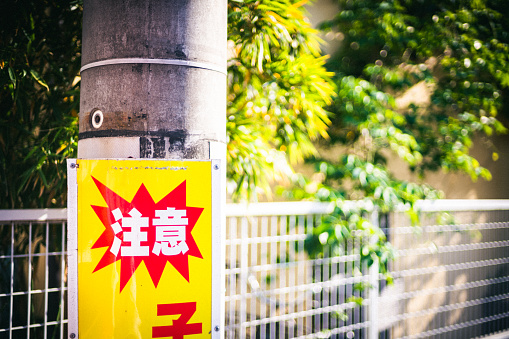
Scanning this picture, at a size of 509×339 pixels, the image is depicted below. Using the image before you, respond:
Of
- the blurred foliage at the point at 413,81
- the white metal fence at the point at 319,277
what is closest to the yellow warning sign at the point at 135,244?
the white metal fence at the point at 319,277

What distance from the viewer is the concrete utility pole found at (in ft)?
4.30

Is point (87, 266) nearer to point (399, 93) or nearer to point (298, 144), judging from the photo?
point (298, 144)

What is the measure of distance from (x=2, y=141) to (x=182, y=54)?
6.88ft

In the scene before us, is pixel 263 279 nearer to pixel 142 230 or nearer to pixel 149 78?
pixel 142 230

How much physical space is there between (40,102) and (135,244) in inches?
76.5

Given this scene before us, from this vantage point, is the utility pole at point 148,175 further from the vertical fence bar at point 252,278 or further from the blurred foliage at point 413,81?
the blurred foliage at point 413,81

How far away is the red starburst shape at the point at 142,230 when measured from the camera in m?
1.30

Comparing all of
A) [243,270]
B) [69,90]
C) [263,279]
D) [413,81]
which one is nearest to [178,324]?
[243,270]

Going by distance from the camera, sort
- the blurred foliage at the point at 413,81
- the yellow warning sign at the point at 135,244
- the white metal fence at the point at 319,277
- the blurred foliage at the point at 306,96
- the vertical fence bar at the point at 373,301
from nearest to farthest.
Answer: the yellow warning sign at the point at 135,244 < the white metal fence at the point at 319,277 < the blurred foliage at the point at 306,96 < the vertical fence bar at the point at 373,301 < the blurred foliage at the point at 413,81

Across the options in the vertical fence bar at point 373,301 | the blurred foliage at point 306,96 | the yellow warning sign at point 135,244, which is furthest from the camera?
the vertical fence bar at point 373,301

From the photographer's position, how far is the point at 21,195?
277cm

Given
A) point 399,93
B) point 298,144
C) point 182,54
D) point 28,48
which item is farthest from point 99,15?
point 399,93

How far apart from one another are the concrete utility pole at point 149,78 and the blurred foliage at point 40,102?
4.26 feet

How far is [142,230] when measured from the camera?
4.29ft
